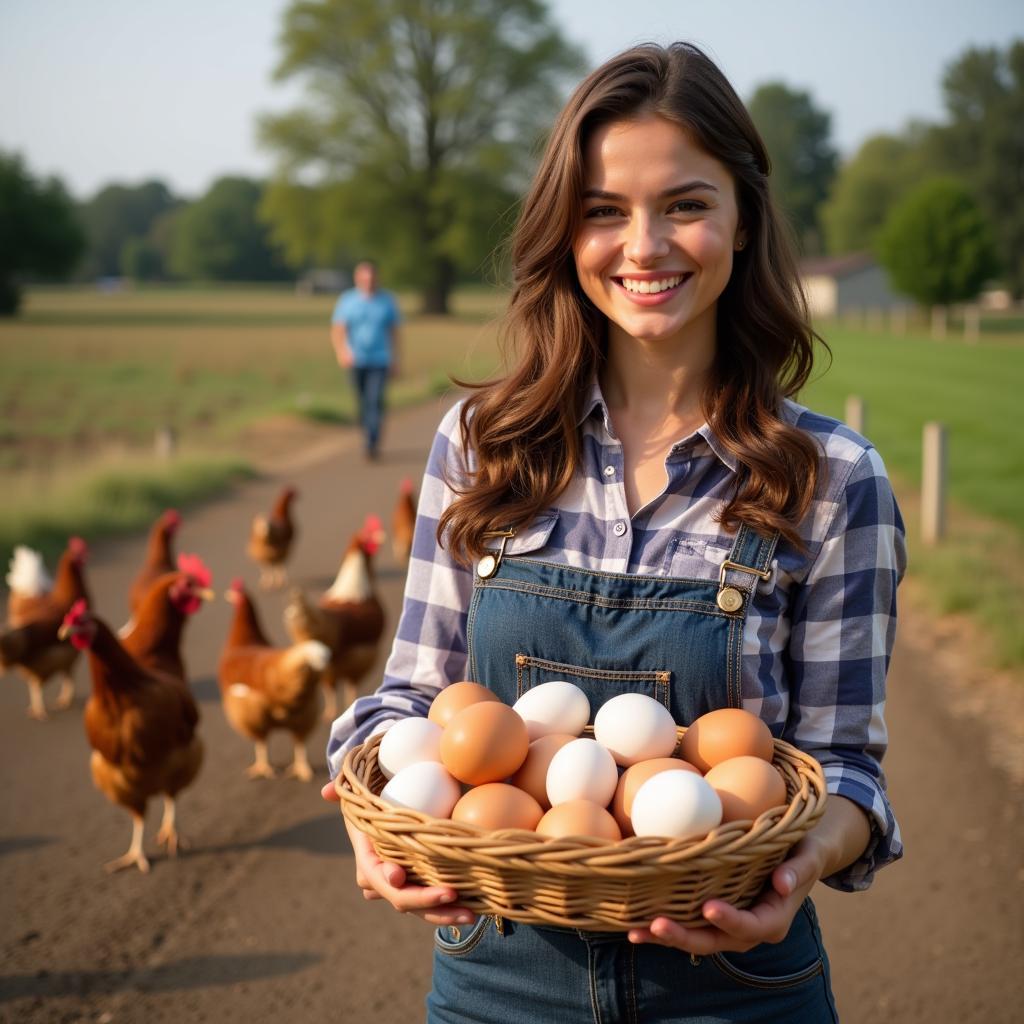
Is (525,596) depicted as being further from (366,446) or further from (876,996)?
(366,446)

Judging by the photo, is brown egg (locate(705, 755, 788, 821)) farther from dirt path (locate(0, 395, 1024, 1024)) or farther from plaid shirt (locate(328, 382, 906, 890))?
dirt path (locate(0, 395, 1024, 1024))

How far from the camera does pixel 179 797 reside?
518cm

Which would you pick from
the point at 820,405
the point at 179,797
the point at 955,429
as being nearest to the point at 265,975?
the point at 179,797

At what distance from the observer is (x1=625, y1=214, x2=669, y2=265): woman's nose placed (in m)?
2.03

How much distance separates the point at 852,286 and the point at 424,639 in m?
89.0

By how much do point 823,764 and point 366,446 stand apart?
531 inches

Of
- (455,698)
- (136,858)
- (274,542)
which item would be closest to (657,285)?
(455,698)

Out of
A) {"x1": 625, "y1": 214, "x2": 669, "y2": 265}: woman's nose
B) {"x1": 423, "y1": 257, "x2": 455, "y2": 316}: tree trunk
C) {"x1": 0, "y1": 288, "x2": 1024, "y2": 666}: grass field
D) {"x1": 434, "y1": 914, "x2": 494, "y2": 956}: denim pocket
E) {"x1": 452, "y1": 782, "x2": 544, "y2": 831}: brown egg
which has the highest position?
{"x1": 423, "y1": 257, "x2": 455, "y2": 316}: tree trunk

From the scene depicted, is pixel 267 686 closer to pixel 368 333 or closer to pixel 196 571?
pixel 196 571

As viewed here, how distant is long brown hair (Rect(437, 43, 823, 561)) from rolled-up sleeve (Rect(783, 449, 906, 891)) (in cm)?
9

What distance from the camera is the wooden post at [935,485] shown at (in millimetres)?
9938

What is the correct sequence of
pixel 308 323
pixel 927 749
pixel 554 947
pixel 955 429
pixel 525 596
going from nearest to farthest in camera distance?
pixel 554 947, pixel 525 596, pixel 927 749, pixel 955 429, pixel 308 323

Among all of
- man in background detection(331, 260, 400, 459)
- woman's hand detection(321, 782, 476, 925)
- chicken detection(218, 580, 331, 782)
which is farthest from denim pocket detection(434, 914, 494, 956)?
man in background detection(331, 260, 400, 459)

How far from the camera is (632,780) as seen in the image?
1947mm
